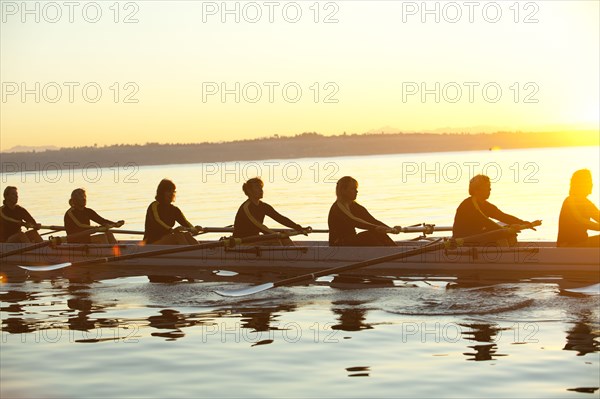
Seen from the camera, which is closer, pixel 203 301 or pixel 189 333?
pixel 189 333

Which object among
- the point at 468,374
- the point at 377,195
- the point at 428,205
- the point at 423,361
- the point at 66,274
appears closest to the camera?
the point at 468,374

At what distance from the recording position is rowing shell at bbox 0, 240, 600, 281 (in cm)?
1723

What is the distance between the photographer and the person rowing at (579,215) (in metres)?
16.8

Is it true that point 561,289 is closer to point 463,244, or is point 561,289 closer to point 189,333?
point 463,244

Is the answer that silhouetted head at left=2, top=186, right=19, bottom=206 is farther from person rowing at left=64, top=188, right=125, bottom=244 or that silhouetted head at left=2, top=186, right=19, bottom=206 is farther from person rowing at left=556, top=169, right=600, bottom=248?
person rowing at left=556, top=169, right=600, bottom=248

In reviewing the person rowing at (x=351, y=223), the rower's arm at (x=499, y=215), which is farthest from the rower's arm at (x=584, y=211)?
the person rowing at (x=351, y=223)

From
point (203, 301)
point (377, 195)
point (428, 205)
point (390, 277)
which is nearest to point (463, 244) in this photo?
point (390, 277)

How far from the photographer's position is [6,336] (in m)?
13.4

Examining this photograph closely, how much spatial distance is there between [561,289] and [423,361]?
5511 mm

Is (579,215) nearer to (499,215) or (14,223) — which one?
(499,215)

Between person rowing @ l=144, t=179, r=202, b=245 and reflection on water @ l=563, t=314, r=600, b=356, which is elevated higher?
person rowing @ l=144, t=179, r=202, b=245

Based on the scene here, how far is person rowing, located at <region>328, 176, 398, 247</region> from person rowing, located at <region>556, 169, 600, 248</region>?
323cm

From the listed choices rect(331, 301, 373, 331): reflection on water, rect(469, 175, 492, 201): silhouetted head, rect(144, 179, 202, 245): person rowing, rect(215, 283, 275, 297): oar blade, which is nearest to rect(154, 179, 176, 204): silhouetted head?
rect(144, 179, 202, 245): person rowing

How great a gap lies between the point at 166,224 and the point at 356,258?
4723 millimetres
